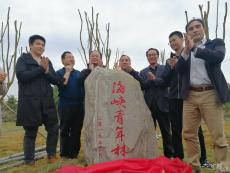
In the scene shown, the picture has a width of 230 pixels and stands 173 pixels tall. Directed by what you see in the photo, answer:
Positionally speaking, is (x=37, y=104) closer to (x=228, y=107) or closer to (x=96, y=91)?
(x=96, y=91)

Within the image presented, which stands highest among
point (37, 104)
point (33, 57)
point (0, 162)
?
point (33, 57)

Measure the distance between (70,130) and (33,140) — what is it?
0.55 metres

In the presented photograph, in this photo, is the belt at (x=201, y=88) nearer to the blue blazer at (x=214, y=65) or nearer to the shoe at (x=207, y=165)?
the blue blazer at (x=214, y=65)

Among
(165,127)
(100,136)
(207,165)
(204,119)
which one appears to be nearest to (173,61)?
Result: (204,119)

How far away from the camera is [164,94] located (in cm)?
443

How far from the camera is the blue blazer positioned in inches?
129

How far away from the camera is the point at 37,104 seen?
14.2 ft

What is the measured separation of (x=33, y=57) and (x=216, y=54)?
7.65 ft

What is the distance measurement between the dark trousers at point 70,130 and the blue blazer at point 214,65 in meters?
1.62

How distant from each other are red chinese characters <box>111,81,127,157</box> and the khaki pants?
776 mm

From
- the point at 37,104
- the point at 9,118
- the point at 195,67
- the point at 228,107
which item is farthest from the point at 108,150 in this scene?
the point at 9,118

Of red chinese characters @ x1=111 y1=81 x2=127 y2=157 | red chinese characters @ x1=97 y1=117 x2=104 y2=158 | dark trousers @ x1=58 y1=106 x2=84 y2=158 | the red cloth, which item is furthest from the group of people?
red chinese characters @ x1=97 y1=117 x2=104 y2=158

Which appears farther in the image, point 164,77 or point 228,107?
point 228,107

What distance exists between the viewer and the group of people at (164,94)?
3430 millimetres
